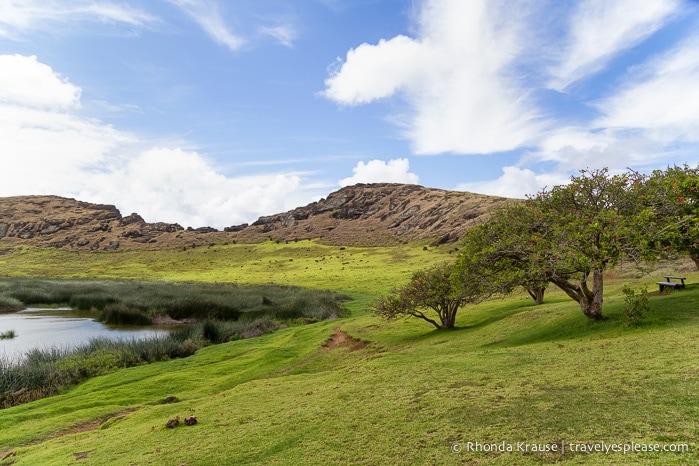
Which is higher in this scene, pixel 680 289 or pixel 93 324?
pixel 680 289

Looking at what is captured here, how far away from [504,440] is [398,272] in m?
60.7

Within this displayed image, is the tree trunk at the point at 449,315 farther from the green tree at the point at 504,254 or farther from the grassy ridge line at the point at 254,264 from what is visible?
the grassy ridge line at the point at 254,264

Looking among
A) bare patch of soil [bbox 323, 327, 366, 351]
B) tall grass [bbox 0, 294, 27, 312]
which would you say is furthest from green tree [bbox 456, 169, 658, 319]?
tall grass [bbox 0, 294, 27, 312]

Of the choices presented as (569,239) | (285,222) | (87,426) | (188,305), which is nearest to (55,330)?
(188,305)

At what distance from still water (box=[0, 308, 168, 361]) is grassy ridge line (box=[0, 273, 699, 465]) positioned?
13206 mm

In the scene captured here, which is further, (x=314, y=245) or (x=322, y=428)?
(x=314, y=245)

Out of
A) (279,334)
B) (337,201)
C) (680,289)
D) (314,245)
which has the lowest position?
(279,334)

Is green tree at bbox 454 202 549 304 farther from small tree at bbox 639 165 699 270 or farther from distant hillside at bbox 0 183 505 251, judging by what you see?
distant hillside at bbox 0 183 505 251

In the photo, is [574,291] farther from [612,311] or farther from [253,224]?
[253,224]

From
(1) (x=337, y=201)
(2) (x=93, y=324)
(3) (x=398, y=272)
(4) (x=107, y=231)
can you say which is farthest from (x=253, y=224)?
(2) (x=93, y=324)

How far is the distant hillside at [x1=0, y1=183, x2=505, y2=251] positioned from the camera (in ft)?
427

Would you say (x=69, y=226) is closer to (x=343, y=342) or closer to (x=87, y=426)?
(x=343, y=342)

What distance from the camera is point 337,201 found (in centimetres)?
19250

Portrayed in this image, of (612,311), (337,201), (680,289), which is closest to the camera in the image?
(612,311)
